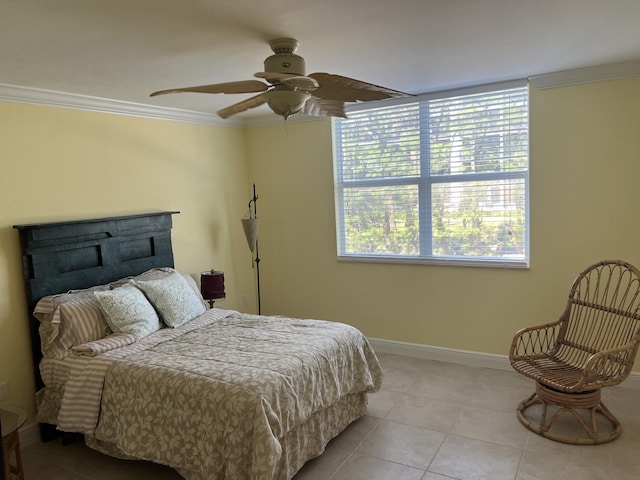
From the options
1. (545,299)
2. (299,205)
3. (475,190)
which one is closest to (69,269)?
(299,205)

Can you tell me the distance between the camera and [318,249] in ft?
16.0

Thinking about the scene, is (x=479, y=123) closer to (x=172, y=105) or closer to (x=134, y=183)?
(x=172, y=105)

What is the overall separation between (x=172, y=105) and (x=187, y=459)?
9.27 feet

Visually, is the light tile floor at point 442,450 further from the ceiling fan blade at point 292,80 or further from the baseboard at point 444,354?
the ceiling fan blade at point 292,80

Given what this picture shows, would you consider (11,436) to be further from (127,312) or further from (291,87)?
(291,87)

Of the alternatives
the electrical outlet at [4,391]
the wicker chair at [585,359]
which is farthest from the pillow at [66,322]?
the wicker chair at [585,359]

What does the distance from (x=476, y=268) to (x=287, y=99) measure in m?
2.47

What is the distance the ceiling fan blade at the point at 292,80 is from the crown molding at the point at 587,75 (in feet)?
7.30

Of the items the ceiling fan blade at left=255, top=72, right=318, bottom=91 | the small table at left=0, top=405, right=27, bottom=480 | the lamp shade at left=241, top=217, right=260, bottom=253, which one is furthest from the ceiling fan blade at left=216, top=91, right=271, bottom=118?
the small table at left=0, top=405, right=27, bottom=480

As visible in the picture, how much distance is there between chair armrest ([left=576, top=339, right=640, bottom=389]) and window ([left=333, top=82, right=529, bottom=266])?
114 cm

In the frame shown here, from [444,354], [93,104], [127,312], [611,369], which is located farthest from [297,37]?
[444,354]

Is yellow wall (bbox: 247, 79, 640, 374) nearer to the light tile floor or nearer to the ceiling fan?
the light tile floor

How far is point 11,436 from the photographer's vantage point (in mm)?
2539

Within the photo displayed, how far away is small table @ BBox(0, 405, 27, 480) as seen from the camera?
250 centimetres
